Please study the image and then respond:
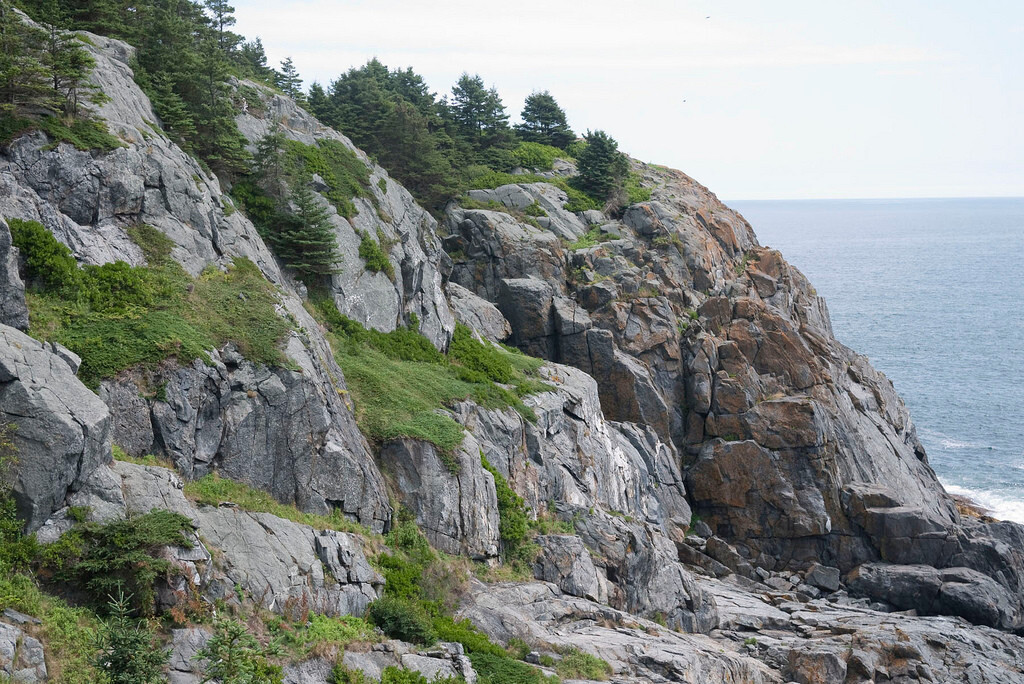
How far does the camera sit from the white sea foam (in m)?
52.5

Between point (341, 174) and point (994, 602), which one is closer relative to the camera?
point (994, 602)

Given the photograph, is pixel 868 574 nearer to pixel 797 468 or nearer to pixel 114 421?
pixel 797 468

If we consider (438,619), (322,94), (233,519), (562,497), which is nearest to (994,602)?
(562,497)

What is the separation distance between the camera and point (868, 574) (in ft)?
120

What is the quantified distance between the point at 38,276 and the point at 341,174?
19343mm

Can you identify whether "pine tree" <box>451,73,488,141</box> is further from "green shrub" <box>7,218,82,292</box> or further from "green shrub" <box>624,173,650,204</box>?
"green shrub" <box>7,218,82,292</box>

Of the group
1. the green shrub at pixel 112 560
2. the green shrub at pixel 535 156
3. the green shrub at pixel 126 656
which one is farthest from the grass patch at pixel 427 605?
the green shrub at pixel 535 156

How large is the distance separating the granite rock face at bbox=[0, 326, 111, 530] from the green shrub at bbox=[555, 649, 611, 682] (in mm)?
12169

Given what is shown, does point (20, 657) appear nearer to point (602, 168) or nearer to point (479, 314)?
point (479, 314)

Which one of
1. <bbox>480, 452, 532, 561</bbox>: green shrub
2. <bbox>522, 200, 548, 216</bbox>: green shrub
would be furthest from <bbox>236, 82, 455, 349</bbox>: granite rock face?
<bbox>480, 452, 532, 561</bbox>: green shrub

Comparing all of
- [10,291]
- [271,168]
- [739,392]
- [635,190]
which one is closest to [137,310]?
[10,291]

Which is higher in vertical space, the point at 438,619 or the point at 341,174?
the point at 341,174

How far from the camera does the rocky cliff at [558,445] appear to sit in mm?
17109

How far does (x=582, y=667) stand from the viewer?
19.5 meters
